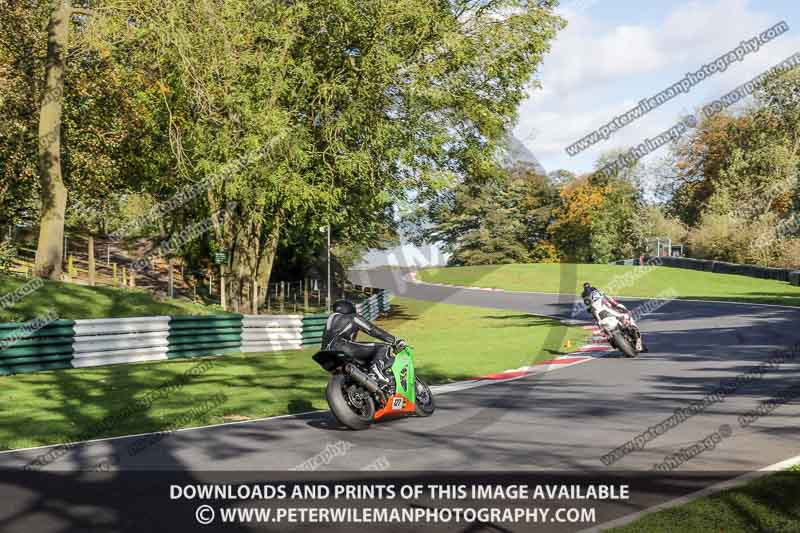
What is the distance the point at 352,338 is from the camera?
11.3 meters

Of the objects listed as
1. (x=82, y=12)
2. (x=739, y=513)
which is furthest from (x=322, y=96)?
(x=739, y=513)

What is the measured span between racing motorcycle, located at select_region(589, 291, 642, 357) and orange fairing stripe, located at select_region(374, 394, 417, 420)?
9385mm

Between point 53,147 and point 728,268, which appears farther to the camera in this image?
point 728,268

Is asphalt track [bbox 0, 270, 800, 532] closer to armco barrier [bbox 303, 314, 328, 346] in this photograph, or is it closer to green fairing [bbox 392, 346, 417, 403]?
green fairing [bbox 392, 346, 417, 403]

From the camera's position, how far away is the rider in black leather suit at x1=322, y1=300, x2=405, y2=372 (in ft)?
36.3

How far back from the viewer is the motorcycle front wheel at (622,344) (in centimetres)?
1998

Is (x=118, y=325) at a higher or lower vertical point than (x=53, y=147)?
lower

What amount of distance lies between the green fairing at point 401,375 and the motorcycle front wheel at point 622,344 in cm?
960

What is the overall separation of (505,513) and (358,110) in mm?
25347

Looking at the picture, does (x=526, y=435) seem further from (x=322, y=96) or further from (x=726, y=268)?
(x=726, y=268)

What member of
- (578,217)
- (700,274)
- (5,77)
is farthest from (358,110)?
(578,217)

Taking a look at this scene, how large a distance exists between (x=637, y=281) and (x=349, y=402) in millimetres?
55978

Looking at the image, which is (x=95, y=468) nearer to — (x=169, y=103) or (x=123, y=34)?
(x=123, y=34)

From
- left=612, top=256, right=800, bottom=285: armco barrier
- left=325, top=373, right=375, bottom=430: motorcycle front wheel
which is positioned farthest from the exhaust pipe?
left=612, top=256, right=800, bottom=285: armco barrier
